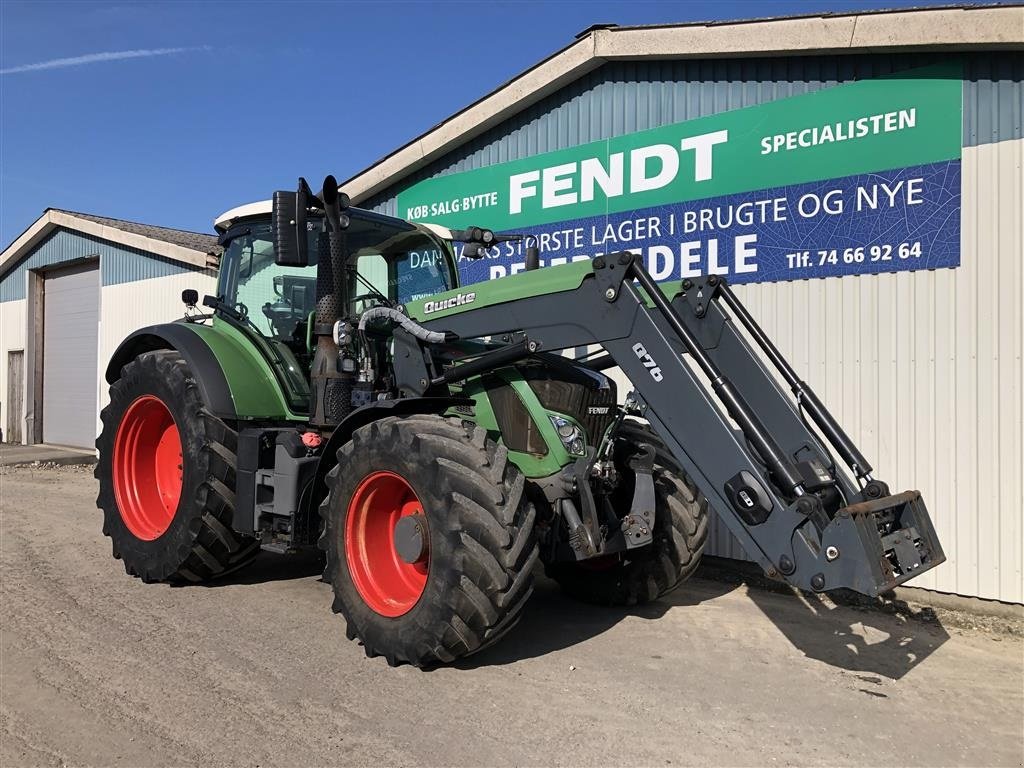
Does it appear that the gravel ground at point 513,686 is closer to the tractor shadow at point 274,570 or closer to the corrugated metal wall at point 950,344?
the tractor shadow at point 274,570

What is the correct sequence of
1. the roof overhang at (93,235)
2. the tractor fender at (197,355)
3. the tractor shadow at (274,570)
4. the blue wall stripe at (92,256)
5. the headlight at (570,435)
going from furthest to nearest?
the blue wall stripe at (92,256), the roof overhang at (93,235), the tractor shadow at (274,570), the tractor fender at (197,355), the headlight at (570,435)

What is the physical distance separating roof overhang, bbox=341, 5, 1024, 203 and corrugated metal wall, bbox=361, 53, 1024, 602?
21 centimetres

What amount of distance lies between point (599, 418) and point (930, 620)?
295cm

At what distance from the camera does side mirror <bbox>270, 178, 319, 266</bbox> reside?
4652 mm

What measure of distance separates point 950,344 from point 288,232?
179 inches

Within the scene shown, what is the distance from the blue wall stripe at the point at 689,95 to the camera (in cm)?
565

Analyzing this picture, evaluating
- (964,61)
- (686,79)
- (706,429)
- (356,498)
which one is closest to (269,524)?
(356,498)

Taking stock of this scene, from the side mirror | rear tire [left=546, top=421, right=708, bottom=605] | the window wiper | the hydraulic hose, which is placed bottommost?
rear tire [left=546, top=421, right=708, bottom=605]

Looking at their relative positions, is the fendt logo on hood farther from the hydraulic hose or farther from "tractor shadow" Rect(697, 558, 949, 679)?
"tractor shadow" Rect(697, 558, 949, 679)

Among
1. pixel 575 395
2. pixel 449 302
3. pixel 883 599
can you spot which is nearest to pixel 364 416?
pixel 449 302

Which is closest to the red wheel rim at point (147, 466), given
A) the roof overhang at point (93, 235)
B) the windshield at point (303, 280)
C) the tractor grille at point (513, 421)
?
the windshield at point (303, 280)

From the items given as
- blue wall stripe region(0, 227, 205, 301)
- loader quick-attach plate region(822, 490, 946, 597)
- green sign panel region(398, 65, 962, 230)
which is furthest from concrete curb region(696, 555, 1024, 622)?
blue wall stripe region(0, 227, 205, 301)

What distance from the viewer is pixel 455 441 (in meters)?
4.12

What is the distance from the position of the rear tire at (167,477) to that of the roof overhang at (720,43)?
13.8ft
